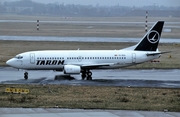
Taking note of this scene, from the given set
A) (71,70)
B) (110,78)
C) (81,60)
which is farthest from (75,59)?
(110,78)

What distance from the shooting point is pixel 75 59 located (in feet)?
153

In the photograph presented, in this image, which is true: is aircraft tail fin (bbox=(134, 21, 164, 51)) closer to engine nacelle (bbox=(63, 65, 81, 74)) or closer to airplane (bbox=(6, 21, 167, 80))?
airplane (bbox=(6, 21, 167, 80))

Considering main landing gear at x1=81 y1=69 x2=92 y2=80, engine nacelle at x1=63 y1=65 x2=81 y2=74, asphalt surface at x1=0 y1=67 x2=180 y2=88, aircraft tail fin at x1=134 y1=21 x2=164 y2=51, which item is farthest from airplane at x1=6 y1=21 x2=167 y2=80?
asphalt surface at x1=0 y1=67 x2=180 y2=88

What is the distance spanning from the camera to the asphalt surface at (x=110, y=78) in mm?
42812

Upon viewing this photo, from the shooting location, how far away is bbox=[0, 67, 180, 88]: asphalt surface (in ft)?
140

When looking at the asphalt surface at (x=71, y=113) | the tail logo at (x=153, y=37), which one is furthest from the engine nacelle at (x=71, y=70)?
the asphalt surface at (x=71, y=113)

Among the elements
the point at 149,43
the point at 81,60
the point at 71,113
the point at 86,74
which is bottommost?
the point at 71,113

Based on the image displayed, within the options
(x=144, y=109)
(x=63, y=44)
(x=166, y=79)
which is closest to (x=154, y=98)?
(x=144, y=109)

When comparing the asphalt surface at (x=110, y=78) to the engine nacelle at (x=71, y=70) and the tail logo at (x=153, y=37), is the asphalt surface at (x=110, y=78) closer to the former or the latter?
the engine nacelle at (x=71, y=70)

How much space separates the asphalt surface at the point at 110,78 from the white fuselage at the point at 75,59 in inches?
49.8

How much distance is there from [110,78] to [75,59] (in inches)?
153

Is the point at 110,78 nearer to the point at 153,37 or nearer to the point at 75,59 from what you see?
the point at 75,59

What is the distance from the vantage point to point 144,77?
47062mm

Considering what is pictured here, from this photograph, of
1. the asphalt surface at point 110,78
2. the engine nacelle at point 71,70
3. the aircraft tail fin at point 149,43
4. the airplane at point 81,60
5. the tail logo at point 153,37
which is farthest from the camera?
the tail logo at point 153,37
